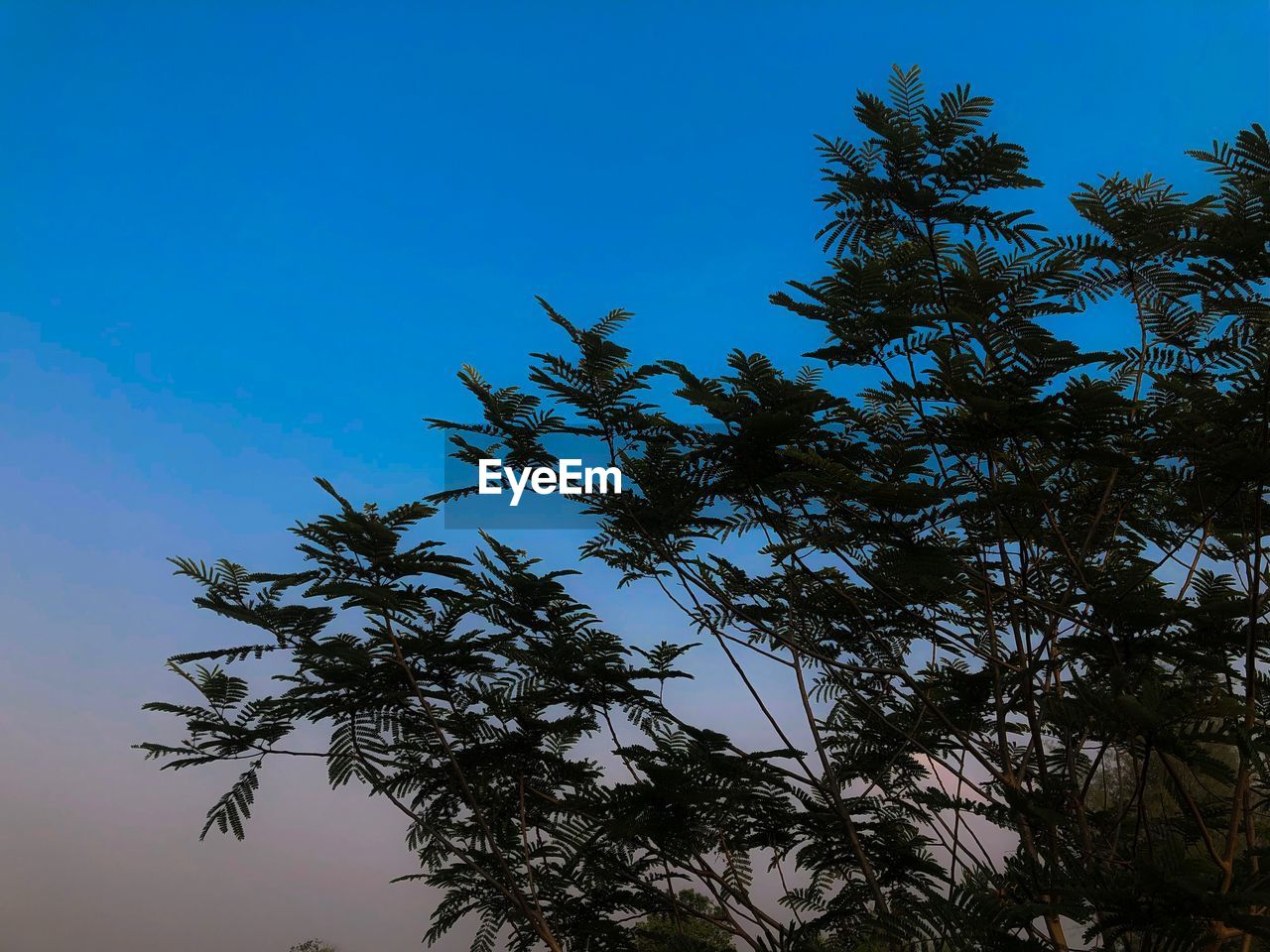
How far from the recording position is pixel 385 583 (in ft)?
10.6

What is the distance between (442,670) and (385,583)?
48cm

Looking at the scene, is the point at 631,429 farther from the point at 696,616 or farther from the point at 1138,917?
the point at 1138,917

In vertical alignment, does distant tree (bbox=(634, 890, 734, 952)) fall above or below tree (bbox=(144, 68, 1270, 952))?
below

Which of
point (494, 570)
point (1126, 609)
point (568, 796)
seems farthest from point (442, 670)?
point (1126, 609)

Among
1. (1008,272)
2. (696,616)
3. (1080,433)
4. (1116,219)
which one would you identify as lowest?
(696,616)

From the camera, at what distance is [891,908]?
10.8ft

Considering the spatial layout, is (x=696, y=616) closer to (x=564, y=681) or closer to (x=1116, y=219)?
(x=564, y=681)

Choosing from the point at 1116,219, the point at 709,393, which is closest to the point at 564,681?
the point at 709,393

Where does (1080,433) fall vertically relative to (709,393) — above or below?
below

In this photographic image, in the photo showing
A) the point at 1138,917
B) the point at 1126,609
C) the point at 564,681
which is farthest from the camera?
the point at 564,681

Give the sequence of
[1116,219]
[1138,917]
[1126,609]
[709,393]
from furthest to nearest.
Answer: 1. [1116,219]
2. [709,393]
3. [1126,609]
4. [1138,917]

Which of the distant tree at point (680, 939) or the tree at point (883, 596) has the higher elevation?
the tree at point (883, 596)

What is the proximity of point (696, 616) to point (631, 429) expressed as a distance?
0.88m

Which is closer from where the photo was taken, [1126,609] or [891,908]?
[1126,609]
